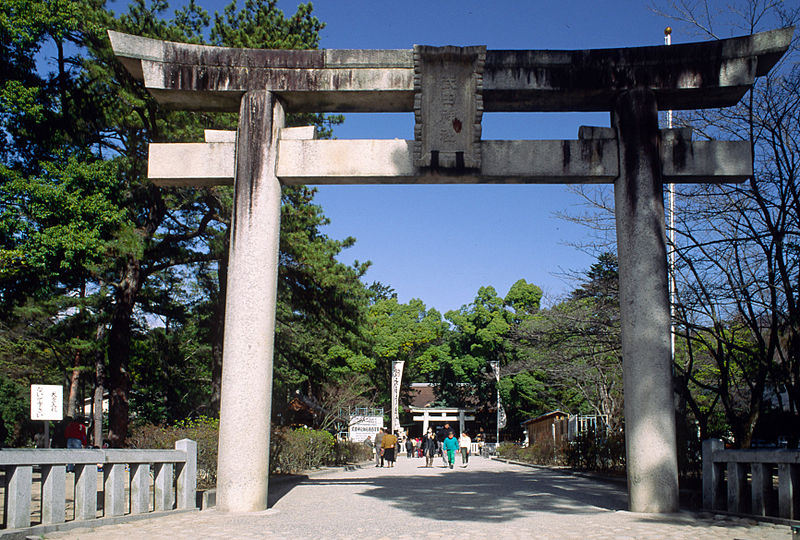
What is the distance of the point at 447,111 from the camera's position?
1050cm

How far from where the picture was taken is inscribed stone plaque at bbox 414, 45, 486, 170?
1045cm

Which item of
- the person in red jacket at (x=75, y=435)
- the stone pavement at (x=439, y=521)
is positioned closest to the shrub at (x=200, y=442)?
the stone pavement at (x=439, y=521)

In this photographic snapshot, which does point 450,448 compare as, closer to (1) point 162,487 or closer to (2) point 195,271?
(2) point 195,271

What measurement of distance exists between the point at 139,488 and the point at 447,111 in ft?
22.0

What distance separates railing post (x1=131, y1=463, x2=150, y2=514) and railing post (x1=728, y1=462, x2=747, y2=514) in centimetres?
742

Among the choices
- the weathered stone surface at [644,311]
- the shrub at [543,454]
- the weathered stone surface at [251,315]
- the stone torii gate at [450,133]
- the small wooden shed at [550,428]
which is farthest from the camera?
the small wooden shed at [550,428]

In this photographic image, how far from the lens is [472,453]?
50094mm

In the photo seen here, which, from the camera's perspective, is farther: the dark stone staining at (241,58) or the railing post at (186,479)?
the dark stone staining at (241,58)

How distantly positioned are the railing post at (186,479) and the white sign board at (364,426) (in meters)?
35.7

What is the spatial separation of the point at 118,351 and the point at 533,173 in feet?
43.6

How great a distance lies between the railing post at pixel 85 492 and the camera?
25.5ft

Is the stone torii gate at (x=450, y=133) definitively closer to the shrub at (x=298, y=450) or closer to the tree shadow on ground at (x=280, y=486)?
the tree shadow on ground at (x=280, y=486)

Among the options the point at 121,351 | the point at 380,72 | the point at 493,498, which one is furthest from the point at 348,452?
the point at 380,72

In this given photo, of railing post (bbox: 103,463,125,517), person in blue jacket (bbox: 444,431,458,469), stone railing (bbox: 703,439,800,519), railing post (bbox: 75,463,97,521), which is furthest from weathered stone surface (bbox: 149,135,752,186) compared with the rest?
person in blue jacket (bbox: 444,431,458,469)
